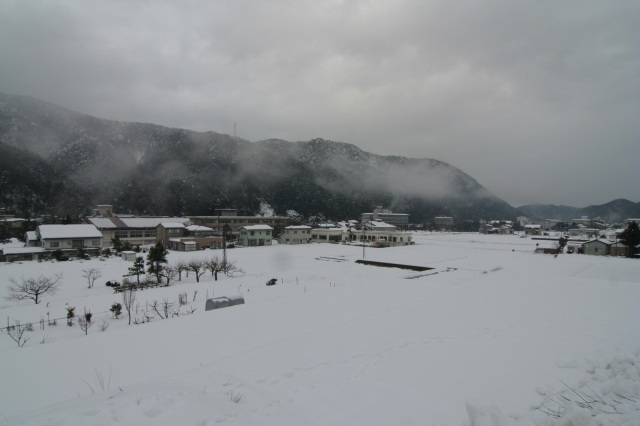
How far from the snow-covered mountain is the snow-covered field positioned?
86.7 metres

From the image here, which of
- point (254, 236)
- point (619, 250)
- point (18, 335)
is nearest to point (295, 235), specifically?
point (254, 236)

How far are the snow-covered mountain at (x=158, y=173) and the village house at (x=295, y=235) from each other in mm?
53138

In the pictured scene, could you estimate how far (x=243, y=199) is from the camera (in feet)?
365

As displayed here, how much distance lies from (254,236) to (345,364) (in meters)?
43.8

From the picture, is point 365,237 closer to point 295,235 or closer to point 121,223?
point 295,235

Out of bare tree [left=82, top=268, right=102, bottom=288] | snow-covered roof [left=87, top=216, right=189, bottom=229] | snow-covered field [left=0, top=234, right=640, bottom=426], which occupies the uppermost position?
snow-covered roof [left=87, top=216, right=189, bottom=229]

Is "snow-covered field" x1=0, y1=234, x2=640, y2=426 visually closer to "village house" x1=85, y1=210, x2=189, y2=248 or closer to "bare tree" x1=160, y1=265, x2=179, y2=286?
"bare tree" x1=160, y1=265, x2=179, y2=286

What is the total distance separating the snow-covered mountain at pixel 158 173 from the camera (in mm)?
84188

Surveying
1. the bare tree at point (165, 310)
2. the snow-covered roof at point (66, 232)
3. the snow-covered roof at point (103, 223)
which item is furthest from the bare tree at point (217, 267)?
the snow-covered roof at point (103, 223)

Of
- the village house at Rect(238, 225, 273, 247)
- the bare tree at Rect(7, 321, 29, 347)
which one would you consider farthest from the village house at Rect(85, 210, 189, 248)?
the bare tree at Rect(7, 321, 29, 347)

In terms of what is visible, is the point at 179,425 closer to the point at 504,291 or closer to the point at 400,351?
the point at 400,351

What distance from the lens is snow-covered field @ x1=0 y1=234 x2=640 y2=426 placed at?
414 centimetres

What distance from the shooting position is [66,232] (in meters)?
36.9

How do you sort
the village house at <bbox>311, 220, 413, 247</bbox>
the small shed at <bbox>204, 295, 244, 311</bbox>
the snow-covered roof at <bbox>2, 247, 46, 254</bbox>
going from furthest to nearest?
the village house at <bbox>311, 220, 413, 247</bbox> < the snow-covered roof at <bbox>2, 247, 46, 254</bbox> < the small shed at <bbox>204, 295, 244, 311</bbox>
